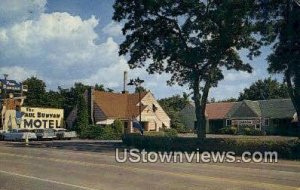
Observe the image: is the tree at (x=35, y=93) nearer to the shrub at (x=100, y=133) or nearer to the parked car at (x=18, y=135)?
the shrub at (x=100, y=133)

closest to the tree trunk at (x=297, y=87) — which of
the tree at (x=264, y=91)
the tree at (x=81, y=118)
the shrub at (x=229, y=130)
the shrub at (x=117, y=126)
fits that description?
the shrub at (x=117, y=126)

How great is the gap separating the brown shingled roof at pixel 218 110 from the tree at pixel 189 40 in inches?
1616

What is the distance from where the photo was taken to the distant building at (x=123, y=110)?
64.1 m

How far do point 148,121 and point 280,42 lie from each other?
3873 cm

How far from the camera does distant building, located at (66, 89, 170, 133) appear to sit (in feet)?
210

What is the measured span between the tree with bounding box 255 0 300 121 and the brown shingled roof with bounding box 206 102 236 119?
46900 millimetres

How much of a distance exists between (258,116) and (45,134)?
123 ft

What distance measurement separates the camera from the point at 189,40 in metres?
38.0

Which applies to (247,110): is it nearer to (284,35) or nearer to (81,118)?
(81,118)

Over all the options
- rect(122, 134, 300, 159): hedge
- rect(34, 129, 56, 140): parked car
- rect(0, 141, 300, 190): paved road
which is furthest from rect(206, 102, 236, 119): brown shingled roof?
rect(0, 141, 300, 190): paved road

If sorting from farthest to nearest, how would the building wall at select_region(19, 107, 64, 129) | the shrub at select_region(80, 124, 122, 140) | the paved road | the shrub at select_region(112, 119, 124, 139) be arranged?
1. the shrub at select_region(112, 119, 124, 139)
2. the building wall at select_region(19, 107, 64, 129)
3. the shrub at select_region(80, 124, 122, 140)
4. the paved road

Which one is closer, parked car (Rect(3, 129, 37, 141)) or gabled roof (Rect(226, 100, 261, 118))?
parked car (Rect(3, 129, 37, 141))

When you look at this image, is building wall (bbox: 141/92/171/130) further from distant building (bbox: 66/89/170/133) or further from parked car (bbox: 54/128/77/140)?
parked car (bbox: 54/128/77/140)

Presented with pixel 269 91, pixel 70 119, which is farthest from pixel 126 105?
pixel 269 91
